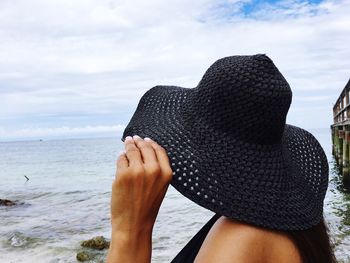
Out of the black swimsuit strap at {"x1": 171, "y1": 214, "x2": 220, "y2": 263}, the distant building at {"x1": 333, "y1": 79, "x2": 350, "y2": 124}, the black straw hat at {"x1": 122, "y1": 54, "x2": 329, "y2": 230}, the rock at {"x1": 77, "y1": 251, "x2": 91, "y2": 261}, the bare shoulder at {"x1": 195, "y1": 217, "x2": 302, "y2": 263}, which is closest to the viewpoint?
the bare shoulder at {"x1": 195, "y1": 217, "x2": 302, "y2": 263}

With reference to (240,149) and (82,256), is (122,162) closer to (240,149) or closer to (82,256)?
(240,149)

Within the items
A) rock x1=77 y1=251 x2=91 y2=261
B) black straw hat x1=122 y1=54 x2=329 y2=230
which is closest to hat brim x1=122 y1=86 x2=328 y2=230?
black straw hat x1=122 y1=54 x2=329 y2=230

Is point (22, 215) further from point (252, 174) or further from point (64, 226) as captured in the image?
point (252, 174)

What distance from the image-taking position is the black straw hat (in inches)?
48.3

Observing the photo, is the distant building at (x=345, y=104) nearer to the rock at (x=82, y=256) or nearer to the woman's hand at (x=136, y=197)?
the rock at (x=82, y=256)

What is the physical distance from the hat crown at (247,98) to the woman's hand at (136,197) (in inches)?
8.6

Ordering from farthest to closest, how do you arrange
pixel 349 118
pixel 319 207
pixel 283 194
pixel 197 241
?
pixel 349 118, pixel 197 241, pixel 319 207, pixel 283 194

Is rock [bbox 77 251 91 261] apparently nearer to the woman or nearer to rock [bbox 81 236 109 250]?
rock [bbox 81 236 109 250]

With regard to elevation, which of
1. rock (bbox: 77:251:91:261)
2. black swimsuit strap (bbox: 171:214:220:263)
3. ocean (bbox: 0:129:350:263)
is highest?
black swimsuit strap (bbox: 171:214:220:263)

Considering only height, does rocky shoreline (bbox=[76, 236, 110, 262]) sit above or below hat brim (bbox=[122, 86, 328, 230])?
below

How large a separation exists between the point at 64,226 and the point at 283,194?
46.0 ft

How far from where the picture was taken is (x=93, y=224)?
14.4 meters

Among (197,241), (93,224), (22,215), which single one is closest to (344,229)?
(93,224)

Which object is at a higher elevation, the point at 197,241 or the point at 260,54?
the point at 260,54
